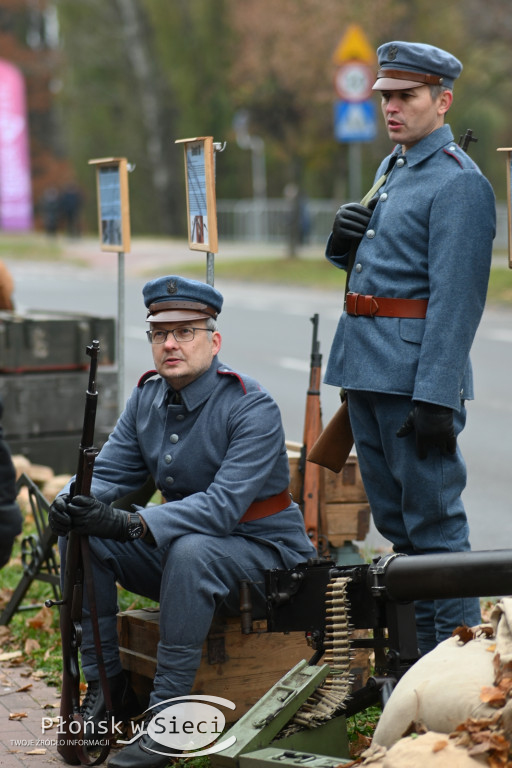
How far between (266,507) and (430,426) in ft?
2.33

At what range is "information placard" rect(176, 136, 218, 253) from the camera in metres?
5.17

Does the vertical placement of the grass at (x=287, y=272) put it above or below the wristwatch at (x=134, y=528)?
below

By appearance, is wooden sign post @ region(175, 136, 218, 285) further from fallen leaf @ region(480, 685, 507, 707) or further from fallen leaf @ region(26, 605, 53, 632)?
fallen leaf @ region(480, 685, 507, 707)

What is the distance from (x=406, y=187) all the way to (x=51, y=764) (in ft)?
7.07

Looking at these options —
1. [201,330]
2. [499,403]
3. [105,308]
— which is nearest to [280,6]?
[105,308]

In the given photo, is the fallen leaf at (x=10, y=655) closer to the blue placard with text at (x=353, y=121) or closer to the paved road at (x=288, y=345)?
the paved road at (x=288, y=345)

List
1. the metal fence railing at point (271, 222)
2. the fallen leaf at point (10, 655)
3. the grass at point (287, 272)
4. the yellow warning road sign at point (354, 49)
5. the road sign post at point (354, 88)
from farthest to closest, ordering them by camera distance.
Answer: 1. the metal fence railing at point (271, 222)
2. the grass at point (287, 272)
3. the road sign post at point (354, 88)
4. the yellow warning road sign at point (354, 49)
5. the fallen leaf at point (10, 655)

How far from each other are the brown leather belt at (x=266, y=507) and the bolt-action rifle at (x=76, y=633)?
0.57 m

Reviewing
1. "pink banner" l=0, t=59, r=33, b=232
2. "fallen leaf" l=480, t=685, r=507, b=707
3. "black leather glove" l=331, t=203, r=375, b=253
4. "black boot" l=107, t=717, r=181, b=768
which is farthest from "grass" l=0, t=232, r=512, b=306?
"fallen leaf" l=480, t=685, r=507, b=707

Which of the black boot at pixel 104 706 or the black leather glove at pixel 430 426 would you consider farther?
the black boot at pixel 104 706

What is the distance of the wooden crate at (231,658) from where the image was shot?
4457mm

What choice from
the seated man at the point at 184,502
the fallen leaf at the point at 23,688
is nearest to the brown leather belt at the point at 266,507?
the seated man at the point at 184,502

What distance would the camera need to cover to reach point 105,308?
66.6 ft

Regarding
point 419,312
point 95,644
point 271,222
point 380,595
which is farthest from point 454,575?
point 271,222
